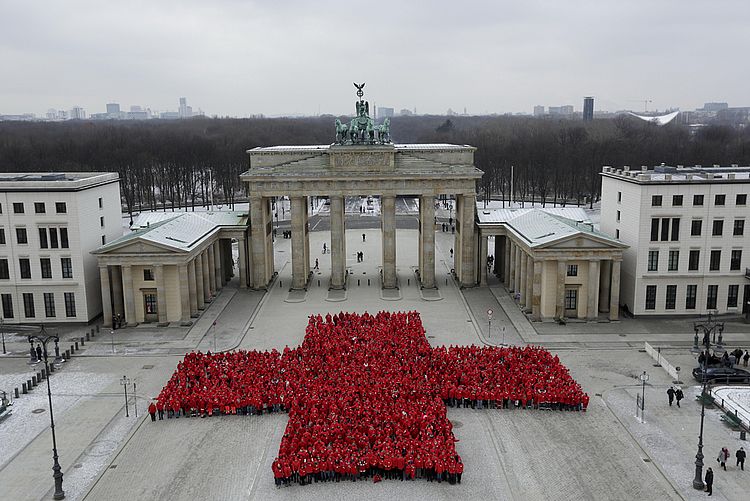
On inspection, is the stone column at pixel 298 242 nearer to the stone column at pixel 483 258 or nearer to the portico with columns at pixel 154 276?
the portico with columns at pixel 154 276

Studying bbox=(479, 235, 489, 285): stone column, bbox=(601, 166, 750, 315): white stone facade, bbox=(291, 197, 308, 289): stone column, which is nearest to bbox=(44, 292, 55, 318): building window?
bbox=(291, 197, 308, 289): stone column

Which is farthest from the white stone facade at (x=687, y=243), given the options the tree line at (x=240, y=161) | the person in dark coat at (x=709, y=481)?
the tree line at (x=240, y=161)

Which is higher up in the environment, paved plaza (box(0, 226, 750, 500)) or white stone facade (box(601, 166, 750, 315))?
white stone facade (box(601, 166, 750, 315))

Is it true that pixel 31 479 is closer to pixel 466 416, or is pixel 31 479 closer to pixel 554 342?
pixel 466 416

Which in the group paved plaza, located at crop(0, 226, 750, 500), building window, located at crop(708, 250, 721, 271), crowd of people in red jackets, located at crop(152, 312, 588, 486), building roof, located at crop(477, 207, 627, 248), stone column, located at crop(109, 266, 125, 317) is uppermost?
building roof, located at crop(477, 207, 627, 248)

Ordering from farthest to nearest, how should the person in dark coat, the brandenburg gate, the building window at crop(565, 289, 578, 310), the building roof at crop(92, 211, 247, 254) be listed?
the brandenburg gate
the building window at crop(565, 289, 578, 310)
the building roof at crop(92, 211, 247, 254)
the person in dark coat

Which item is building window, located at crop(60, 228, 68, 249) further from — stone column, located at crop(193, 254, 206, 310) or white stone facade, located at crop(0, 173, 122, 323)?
stone column, located at crop(193, 254, 206, 310)
